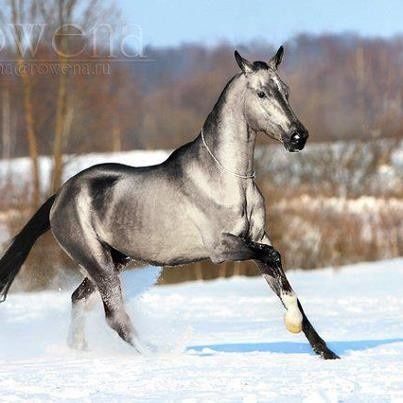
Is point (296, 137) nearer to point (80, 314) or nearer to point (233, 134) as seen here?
point (233, 134)

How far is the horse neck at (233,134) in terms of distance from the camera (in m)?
6.39

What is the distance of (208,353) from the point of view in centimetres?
684

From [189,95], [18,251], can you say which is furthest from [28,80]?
[189,95]

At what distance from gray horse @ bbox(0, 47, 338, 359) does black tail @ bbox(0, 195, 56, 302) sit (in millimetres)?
495

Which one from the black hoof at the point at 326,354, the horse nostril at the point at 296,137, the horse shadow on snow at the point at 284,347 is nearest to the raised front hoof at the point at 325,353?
the black hoof at the point at 326,354

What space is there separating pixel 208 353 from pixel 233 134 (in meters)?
1.39

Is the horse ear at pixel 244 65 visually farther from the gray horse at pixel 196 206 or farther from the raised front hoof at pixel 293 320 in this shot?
the raised front hoof at pixel 293 320

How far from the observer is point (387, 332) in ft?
27.2

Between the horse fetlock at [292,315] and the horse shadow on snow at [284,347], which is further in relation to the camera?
the horse shadow on snow at [284,347]

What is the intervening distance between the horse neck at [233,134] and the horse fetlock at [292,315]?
0.77 meters

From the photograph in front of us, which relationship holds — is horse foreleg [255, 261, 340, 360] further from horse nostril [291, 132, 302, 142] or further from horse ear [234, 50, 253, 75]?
horse ear [234, 50, 253, 75]

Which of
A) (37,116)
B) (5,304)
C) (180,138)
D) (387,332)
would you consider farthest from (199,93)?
(387,332)

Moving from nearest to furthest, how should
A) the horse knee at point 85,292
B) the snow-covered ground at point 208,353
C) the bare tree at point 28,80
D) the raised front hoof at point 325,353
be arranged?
the snow-covered ground at point 208,353
the raised front hoof at point 325,353
the horse knee at point 85,292
the bare tree at point 28,80

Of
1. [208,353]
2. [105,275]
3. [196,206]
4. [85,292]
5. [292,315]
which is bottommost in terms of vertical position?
[208,353]
